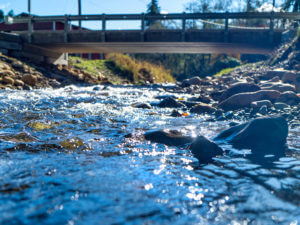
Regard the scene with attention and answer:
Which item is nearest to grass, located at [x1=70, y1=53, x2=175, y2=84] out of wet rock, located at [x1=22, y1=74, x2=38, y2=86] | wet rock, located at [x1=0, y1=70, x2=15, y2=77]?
wet rock, located at [x1=22, y1=74, x2=38, y2=86]

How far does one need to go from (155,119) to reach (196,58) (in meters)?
34.1

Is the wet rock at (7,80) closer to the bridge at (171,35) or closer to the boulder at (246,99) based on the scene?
the bridge at (171,35)

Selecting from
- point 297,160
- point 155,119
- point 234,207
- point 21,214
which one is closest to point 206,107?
point 155,119

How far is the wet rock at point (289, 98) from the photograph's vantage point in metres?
6.38

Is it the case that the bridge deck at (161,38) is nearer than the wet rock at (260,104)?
No

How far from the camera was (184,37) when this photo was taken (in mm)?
16656

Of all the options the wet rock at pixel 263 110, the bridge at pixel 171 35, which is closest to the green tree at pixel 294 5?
the bridge at pixel 171 35

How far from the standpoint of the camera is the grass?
23177 millimetres

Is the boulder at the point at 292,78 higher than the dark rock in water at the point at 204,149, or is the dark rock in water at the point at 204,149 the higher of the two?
the boulder at the point at 292,78

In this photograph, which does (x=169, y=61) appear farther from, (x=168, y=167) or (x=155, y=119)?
(x=168, y=167)

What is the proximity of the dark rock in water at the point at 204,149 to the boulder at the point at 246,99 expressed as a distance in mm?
3357

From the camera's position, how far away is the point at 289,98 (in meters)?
6.55

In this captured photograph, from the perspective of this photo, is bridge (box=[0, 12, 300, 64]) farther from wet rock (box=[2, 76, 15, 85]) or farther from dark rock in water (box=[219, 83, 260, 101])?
dark rock in water (box=[219, 83, 260, 101])

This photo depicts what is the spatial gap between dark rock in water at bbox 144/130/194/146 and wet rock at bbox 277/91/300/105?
375cm
